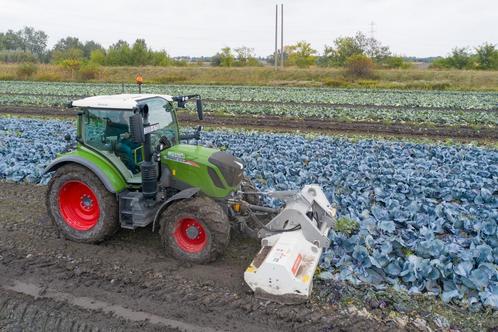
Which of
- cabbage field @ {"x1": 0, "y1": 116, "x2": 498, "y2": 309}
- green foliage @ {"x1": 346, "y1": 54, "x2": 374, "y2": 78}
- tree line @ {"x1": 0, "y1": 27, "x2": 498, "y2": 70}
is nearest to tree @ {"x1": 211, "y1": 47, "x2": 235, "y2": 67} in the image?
tree line @ {"x1": 0, "y1": 27, "x2": 498, "y2": 70}

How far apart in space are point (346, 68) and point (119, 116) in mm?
40337

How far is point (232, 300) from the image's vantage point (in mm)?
4895

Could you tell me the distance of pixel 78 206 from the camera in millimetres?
6441

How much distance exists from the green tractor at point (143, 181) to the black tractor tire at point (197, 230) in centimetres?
1

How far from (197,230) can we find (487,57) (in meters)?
55.0

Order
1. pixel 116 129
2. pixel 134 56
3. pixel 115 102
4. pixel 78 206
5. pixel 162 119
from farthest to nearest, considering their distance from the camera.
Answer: pixel 134 56 < pixel 78 206 < pixel 162 119 < pixel 116 129 < pixel 115 102

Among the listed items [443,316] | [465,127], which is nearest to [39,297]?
[443,316]

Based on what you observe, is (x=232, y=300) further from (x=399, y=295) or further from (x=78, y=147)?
(x=78, y=147)

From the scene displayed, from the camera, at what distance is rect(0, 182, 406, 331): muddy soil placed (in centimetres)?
451

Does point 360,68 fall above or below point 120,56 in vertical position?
below

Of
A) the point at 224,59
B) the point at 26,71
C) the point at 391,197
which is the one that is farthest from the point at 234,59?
the point at 391,197

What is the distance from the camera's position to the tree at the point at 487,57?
50.2 meters

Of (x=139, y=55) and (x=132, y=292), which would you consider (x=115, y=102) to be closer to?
(x=132, y=292)

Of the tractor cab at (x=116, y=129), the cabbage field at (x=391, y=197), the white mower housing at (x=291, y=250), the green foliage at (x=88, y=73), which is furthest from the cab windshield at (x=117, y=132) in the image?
the green foliage at (x=88, y=73)
